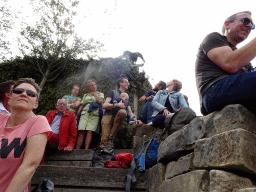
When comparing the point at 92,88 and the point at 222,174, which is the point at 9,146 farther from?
the point at 92,88

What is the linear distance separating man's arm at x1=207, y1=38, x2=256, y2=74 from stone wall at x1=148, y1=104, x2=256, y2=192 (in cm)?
38

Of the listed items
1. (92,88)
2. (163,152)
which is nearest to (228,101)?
(163,152)

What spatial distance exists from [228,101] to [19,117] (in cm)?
165

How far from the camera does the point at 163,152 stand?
116 inches

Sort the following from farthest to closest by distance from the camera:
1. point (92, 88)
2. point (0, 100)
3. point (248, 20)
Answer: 1. point (92, 88)
2. point (0, 100)
3. point (248, 20)

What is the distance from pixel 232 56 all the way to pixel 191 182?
3.47 ft


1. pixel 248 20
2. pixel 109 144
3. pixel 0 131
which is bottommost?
pixel 0 131

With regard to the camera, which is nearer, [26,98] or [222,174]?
[222,174]

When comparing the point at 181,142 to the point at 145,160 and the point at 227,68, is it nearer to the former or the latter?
A: the point at 227,68

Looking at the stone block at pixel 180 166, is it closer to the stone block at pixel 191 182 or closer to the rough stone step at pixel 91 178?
the stone block at pixel 191 182

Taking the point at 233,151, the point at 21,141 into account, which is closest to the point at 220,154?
the point at 233,151

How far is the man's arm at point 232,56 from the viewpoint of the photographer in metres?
1.93

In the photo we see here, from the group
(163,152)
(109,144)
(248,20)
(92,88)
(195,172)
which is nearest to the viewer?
(195,172)

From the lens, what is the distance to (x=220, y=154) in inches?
68.0
